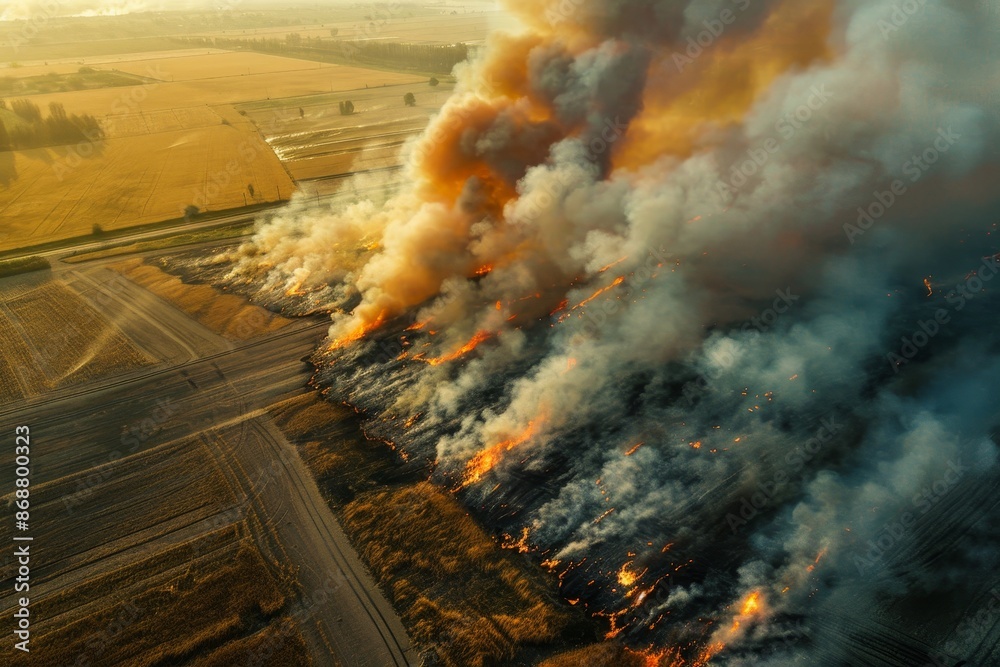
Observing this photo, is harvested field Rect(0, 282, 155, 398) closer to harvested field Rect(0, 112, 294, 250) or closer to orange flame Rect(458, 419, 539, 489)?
harvested field Rect(0, 112, 294, 250)

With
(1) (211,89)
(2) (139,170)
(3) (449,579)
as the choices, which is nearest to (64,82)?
(1) (211,89)

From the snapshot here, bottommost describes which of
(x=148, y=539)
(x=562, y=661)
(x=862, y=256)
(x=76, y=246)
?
(x=562, y=661)

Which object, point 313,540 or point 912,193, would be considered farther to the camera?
point 912,193

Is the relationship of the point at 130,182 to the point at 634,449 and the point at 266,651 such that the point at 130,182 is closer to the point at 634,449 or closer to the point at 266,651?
the point at 266,651

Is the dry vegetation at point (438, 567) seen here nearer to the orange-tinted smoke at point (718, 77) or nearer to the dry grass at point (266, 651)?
the dry grass at point (266, 651)

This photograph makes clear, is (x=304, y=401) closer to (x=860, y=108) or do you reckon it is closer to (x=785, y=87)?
(x=785, y=87)

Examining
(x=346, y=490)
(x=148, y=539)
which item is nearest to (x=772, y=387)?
(x=346, y=490)
